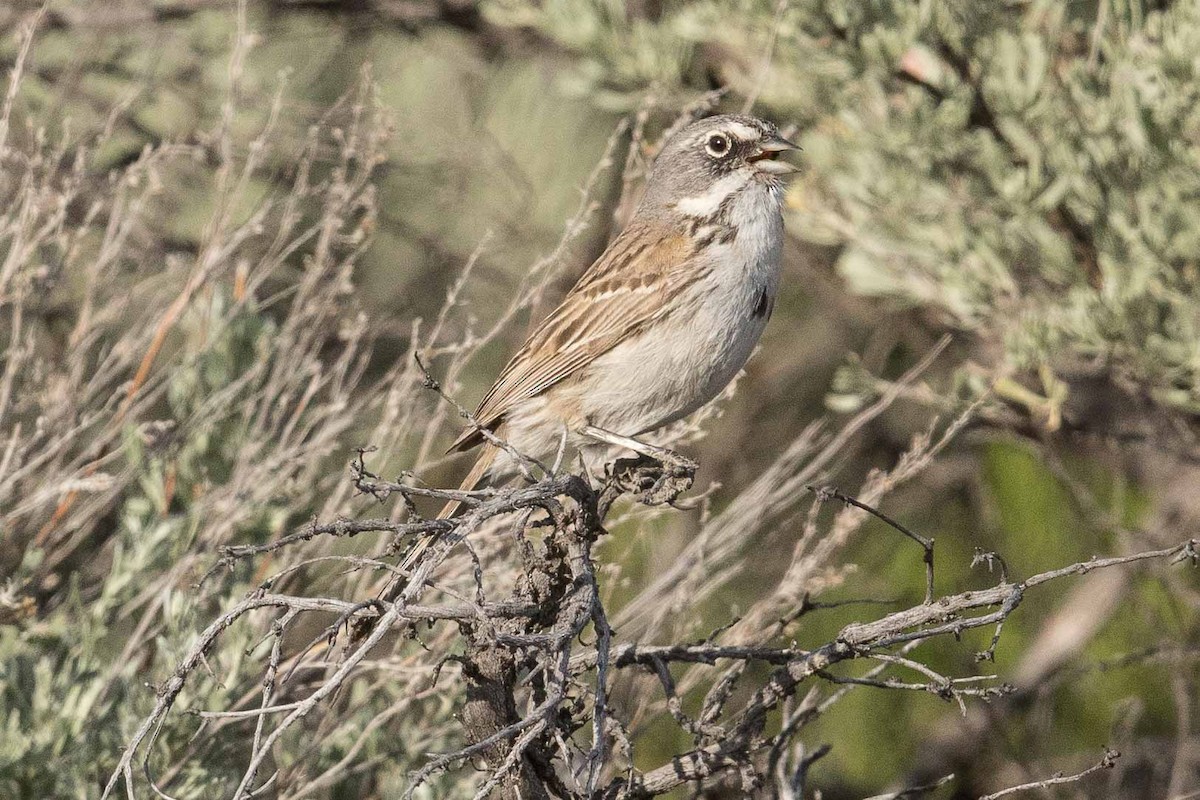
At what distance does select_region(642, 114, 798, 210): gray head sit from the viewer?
4492mm

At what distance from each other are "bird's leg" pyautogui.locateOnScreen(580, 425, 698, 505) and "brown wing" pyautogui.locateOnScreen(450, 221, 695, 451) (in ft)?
1.15

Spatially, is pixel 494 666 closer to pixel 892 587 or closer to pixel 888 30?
pixel 888 30

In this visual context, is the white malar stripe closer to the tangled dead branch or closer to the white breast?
the white breast

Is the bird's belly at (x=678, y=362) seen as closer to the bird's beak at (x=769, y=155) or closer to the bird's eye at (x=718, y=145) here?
the bird's beak at (x=769, y=155)

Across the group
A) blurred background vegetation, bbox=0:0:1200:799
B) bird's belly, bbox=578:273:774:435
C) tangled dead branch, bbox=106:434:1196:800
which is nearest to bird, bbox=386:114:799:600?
bird's belly, bbox=578:273:774:435

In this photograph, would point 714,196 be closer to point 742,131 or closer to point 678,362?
point 742,131

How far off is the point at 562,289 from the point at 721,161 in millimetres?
2512

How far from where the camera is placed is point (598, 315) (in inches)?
179

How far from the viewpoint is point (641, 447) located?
13.8 feet

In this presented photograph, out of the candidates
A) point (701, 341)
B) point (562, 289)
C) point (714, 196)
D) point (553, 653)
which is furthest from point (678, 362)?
point (562, 289)

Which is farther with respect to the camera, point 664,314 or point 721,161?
point 721,161

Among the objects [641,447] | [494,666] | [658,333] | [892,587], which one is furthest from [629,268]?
[892,587]

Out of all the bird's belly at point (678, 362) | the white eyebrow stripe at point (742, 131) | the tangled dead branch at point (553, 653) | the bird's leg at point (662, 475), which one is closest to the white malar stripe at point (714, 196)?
the white eyebrow stripe at point (742, 131)

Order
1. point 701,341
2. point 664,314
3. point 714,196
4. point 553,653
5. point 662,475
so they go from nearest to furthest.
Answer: point 553,653, point 662,475, point 701,341, point 664,314, point 714,196
